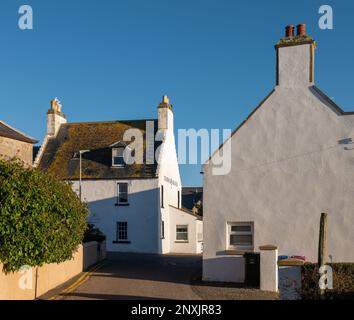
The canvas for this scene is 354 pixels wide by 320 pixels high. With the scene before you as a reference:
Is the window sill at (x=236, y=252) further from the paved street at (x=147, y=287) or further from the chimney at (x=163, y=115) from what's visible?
the chimney at (x=163, y=115)

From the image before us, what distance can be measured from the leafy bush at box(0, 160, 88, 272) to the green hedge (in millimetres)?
9351

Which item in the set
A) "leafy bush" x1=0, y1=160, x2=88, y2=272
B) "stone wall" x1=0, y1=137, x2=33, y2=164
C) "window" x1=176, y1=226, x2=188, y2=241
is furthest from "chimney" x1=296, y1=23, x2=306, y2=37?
"window" x1=176, y1=226, x2=188, y2=241

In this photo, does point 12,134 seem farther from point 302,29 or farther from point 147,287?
point 302,29

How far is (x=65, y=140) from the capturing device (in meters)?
43.9

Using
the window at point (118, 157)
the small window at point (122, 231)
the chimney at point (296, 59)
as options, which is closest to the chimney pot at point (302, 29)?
the chimney at point (296, 59)

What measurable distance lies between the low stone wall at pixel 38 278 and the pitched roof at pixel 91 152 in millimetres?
14978

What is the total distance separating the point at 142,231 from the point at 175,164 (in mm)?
9276

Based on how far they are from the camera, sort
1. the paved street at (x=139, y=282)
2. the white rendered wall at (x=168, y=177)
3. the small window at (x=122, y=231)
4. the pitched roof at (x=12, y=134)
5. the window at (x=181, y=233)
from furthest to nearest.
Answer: the window at (x=181, y=233) < the white rendered wall at (x=168, y=177) < the small window at (x=122, y=231) < the pitched roof at (x=12, y=134) < the paved street at (x=139, y=282)

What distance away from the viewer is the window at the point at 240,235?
69.1ft

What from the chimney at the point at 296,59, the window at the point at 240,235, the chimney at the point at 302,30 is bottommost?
the window at the point at 240,235

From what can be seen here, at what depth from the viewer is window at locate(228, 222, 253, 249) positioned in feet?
69.1
